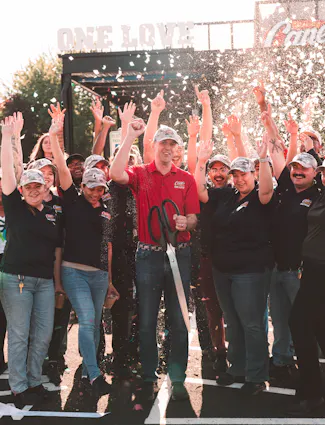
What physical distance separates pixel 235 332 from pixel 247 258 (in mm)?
732

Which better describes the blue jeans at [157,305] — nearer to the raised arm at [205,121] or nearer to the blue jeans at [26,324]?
the blue jeans at [26,324]

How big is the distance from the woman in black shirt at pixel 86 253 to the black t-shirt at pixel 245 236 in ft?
3.44

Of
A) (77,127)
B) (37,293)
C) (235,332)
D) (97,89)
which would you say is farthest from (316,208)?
(77,127)

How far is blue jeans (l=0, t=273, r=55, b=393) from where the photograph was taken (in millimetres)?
4504

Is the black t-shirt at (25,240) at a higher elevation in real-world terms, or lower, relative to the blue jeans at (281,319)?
higher

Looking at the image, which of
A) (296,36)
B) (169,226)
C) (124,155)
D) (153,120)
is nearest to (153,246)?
(169,226)

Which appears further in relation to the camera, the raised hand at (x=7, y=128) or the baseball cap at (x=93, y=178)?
the baseball cap at (x=93, y=178)

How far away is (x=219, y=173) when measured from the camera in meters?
5.48

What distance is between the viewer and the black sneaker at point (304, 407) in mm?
4293

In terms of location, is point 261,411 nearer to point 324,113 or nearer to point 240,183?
point 240,183

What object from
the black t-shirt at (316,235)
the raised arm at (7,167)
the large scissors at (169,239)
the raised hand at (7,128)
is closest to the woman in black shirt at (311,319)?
the black t-shirt at (316,235)

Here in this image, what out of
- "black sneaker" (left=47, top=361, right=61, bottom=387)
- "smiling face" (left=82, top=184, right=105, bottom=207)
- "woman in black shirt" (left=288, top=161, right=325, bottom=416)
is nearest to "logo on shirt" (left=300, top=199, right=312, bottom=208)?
"woman in black shirt" (left=288, top=161, right=325, bottom=416)

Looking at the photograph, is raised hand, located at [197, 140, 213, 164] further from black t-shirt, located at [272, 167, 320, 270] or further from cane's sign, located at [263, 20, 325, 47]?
cane's sign, located at [263, 20, 325, 47]

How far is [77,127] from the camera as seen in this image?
33.1 metres
